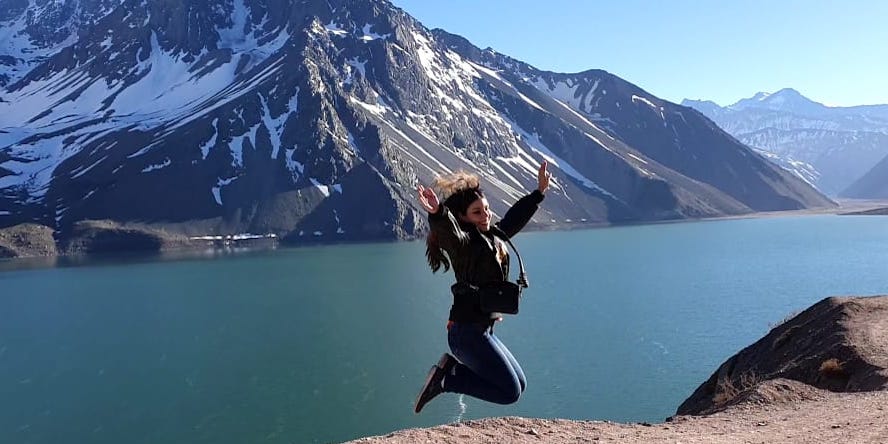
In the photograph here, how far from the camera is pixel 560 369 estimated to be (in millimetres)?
46469

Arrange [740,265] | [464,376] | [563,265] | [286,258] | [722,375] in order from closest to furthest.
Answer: [464,376] < [722,375] < [740,265] < [563,265] < [286,258]

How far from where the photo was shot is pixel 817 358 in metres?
21.3

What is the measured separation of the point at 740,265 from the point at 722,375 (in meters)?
84.3

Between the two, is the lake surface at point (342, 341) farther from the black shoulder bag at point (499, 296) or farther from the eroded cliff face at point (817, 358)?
the black shoulder bag at point (499, 296)

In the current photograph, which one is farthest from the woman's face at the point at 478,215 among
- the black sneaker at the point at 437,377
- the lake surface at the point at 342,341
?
the lake surface at the point at 342,341

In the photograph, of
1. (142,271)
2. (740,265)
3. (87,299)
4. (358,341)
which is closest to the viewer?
(358,341)

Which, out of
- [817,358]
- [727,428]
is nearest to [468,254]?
[727,428]

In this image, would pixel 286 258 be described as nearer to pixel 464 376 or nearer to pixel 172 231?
pixel 172 231

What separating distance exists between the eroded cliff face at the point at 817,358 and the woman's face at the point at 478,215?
13270 mm

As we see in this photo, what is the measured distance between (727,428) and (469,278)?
376 inches

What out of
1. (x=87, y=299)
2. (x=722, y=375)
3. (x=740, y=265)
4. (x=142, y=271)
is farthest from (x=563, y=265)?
(x=722, y=375)

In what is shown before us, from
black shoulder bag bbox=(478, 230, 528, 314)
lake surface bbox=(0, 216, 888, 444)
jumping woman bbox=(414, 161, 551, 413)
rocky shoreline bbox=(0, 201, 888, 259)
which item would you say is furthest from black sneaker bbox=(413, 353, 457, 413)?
rocky shoreline bbox=(0, 201, 888, 259)

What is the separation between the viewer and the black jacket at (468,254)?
23.0 ft

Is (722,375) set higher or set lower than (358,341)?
higher
